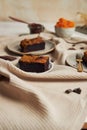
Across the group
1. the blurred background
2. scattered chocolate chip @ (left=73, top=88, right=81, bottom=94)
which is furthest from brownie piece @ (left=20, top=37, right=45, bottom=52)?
the blurred background

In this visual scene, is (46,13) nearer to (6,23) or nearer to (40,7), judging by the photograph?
(40,7)

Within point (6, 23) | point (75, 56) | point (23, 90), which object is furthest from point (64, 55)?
point (6, 23)

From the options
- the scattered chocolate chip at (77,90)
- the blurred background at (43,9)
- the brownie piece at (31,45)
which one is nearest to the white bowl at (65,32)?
the brownie piece at (31,45)

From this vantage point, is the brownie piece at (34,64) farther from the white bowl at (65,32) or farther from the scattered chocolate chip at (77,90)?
the white bowl at (65,32)

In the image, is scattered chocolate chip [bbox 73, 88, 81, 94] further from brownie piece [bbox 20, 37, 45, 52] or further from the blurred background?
the blurred background

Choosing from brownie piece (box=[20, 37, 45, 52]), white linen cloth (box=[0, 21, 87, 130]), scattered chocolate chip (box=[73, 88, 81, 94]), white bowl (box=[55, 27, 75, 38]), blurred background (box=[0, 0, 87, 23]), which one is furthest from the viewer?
blurred background (box=[0, 0, 87, 23])

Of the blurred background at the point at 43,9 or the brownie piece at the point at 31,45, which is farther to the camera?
the blurred background at the point at 43,9
